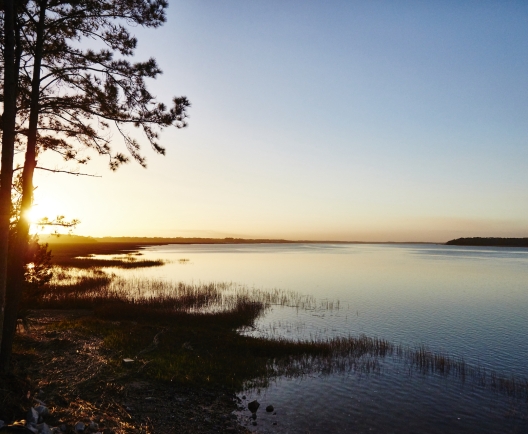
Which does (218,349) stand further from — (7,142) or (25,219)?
(7,142)

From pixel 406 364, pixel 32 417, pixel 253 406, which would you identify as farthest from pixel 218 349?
pixel 32 417

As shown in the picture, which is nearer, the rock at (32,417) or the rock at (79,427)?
the rock at (32,417)

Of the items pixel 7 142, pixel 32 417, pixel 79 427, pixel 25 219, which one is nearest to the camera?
pixel 32 417

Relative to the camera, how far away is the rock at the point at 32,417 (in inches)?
287

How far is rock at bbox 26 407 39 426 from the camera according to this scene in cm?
730

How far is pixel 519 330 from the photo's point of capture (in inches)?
965

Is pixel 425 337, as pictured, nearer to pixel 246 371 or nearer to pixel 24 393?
pixel 246 371

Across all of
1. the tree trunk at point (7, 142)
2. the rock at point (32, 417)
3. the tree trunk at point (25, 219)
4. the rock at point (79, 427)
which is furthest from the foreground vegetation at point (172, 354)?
the tree trunk at point (7, 142)

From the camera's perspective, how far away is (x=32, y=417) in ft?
24.5

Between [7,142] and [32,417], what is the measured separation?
20.5 ft

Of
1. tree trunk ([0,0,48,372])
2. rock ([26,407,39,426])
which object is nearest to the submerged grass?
tree trunk ([0,0,48,372])

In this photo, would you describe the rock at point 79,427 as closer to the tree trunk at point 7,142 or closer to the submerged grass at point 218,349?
the tree trunk at point 7,142

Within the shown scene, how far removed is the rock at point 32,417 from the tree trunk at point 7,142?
7.65 feet

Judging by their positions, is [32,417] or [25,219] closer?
[32,417]
